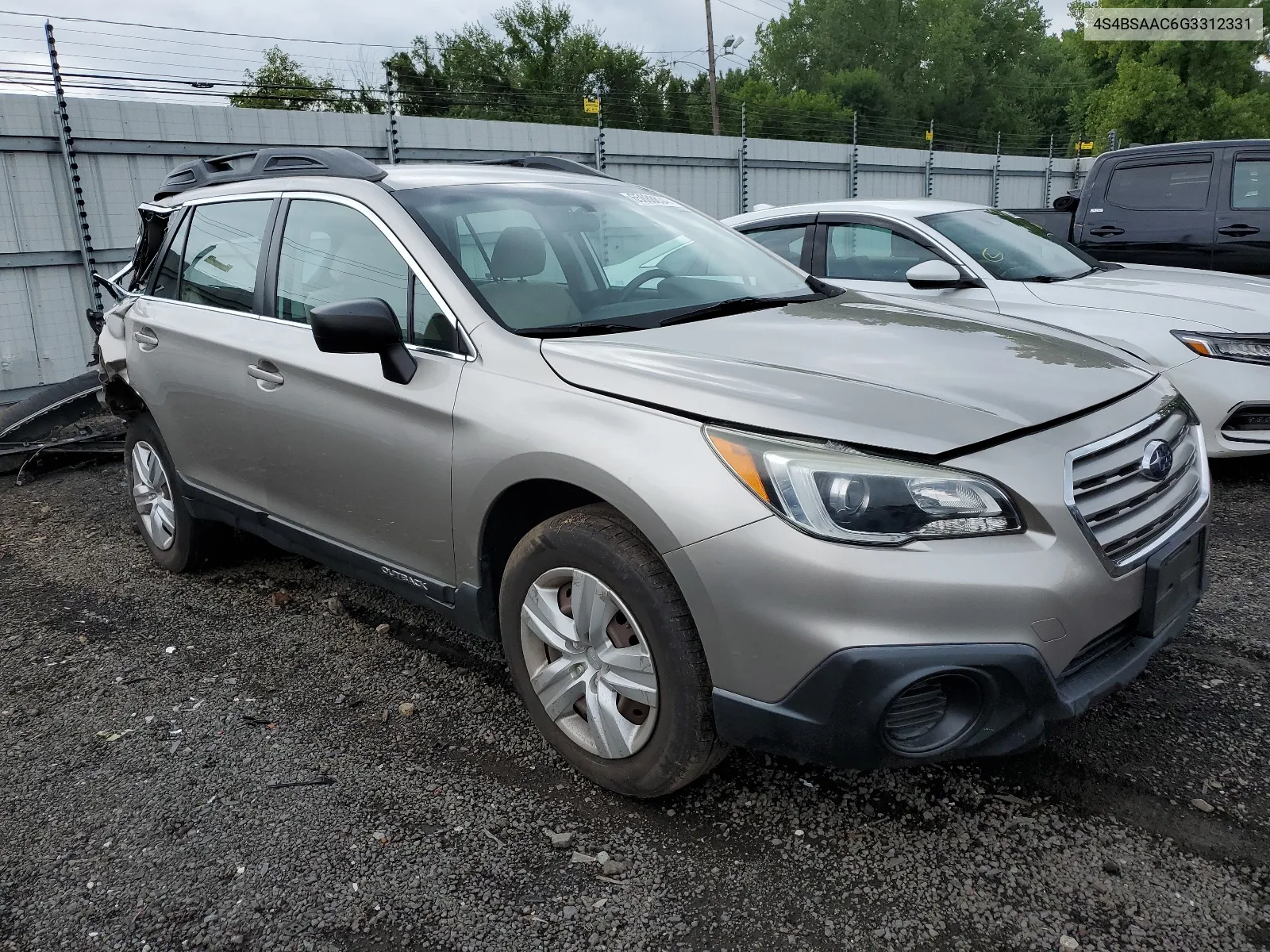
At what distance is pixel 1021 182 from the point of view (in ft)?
77.4

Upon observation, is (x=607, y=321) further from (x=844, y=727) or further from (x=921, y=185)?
(x=921, y=185)

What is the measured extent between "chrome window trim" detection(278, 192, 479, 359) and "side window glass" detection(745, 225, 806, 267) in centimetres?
330

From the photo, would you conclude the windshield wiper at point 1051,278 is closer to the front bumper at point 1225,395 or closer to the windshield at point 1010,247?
the windshield at point 1010,247

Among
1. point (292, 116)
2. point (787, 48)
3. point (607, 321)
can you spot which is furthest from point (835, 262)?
point (787, 48)

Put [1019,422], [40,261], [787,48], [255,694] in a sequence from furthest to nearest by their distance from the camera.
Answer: [787,48] → [40,261] → [255,694] → [1019,422]

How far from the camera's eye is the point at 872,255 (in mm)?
5887

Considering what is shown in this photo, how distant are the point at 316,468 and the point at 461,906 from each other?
5.23 feet

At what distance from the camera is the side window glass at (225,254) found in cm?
371

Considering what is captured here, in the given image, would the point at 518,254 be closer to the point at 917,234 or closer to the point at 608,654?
Result: the point at 608,654

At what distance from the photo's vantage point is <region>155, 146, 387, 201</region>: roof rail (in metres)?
3.43

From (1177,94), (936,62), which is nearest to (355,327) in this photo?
(1177,94)

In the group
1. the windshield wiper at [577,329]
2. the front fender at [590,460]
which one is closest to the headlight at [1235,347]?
the windshield wiper at [577,329]

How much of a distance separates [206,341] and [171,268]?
71 centimetres

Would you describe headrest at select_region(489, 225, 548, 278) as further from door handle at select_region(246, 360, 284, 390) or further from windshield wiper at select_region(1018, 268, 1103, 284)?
windshield wiper at select_region(1018, 268, 1103, 284)
